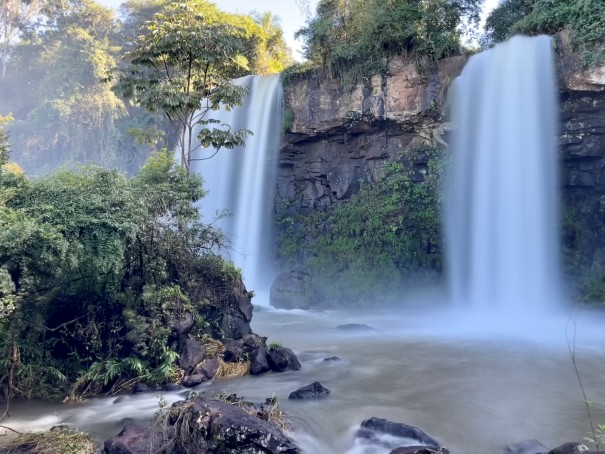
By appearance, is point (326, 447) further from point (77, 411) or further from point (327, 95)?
point (327, 95)

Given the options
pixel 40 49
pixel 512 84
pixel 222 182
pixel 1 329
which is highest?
pixel 40 49

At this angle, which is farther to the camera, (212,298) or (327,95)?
(327,95)

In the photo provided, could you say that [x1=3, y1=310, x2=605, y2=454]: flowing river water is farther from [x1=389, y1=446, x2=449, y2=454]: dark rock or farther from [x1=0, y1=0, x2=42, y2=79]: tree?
[x1=0, y1=0, x2=42, y2=79]: tree

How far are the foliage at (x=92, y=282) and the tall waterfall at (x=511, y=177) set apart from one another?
1076 cm

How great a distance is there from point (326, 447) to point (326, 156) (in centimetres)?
1608

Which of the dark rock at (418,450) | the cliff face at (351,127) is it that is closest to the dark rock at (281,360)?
the dark rock at (418,450)

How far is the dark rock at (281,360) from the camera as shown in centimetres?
951

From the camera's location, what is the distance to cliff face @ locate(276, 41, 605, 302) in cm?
1560

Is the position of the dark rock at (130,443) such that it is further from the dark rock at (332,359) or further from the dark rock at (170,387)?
the dark rock at (332,359)

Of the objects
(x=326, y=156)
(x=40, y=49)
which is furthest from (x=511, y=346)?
(x=40, y=49)

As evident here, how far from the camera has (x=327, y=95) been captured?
20062mm

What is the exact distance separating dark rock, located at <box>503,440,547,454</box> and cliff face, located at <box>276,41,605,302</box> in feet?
40.1

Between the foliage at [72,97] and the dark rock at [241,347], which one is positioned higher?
the foliage at [72,97]

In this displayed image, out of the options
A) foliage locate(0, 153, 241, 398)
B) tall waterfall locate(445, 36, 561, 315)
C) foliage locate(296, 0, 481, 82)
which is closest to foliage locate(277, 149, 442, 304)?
tall waterfall locate(445, 36, 561, 315)
